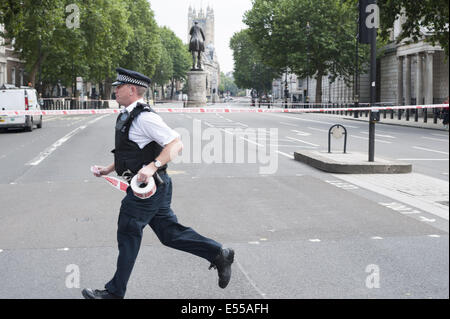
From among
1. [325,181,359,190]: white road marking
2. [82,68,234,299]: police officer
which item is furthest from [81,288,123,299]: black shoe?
[325,181,359,190]: white road marking

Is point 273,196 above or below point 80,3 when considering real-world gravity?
below

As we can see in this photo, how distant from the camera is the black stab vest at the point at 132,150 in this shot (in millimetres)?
4359

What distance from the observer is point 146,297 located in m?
4.65

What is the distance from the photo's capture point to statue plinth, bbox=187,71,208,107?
2736 inches

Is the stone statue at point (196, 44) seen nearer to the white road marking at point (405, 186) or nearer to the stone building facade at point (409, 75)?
the stone building facade at point (409, 75)

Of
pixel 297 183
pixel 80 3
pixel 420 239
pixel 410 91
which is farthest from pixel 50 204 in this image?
pixel 410 91

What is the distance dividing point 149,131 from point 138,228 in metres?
0.67

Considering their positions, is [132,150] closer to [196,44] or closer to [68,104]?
[68,104]

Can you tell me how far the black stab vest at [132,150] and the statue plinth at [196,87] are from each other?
65.4 meters

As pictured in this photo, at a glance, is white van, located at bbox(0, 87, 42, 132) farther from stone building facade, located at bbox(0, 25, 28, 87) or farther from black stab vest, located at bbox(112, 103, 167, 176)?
stone building facade, located at bbox(0, 25, 28, 87)

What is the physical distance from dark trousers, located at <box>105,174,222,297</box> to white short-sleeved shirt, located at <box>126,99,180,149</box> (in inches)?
10.7

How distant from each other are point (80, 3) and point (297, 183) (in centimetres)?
3914

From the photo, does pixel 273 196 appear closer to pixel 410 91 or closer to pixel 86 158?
pixel 86 158

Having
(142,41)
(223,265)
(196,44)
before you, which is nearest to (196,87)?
(196,44)
